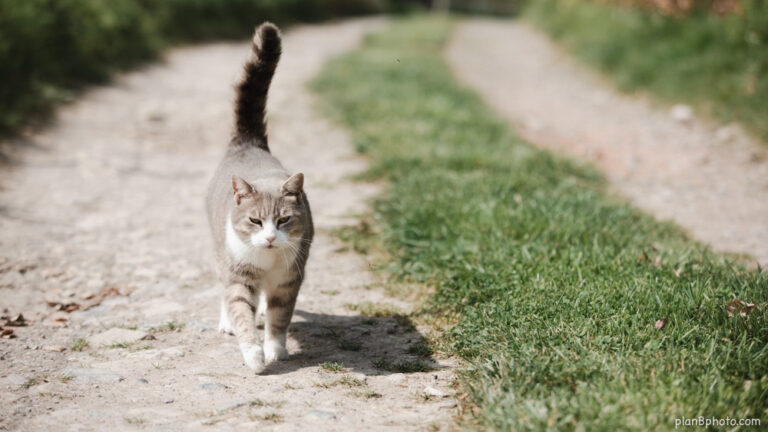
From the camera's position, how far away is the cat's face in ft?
11.4

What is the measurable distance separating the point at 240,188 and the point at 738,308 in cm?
249

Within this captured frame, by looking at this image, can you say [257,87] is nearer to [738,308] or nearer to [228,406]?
[228,406]

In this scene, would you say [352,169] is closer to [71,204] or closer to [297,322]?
[71,204]

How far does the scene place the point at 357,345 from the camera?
12.2ft

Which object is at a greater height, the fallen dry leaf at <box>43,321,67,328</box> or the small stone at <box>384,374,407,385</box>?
the small stone at <box>384,374,407,385</box>

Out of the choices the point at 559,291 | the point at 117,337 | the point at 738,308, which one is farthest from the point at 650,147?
the point at 117,337

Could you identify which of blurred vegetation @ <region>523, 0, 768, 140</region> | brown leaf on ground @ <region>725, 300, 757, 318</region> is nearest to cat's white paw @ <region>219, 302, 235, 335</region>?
brown leaf on ground @ <region>725, 300, 757, 318</region>

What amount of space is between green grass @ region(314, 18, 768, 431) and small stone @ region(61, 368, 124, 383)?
64.3 inches

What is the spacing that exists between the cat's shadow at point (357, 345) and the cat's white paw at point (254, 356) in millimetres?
65

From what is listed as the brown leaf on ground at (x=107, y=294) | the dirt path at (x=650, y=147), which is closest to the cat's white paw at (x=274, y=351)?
the brown leaf on ground at (x=107, y=294)

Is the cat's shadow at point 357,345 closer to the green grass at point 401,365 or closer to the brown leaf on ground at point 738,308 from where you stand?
the green grass at point 401,365

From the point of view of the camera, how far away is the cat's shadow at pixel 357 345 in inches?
135

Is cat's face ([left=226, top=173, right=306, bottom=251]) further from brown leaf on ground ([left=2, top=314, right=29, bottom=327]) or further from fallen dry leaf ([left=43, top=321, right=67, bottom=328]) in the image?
brown leaf on ground ([left=2, top=314, right=29, bottom=327])

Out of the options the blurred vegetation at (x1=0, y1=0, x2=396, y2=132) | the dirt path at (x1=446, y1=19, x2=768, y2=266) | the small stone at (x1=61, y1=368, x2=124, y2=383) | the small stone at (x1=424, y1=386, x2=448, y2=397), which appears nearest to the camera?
the small stone at (x1=424, y1=386, x2=448, y2=397)
